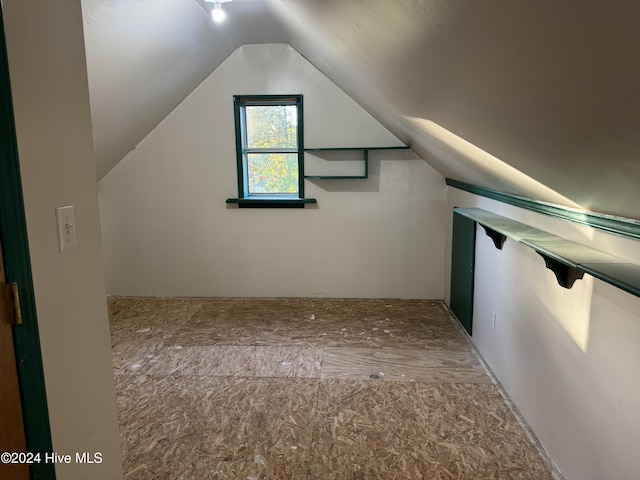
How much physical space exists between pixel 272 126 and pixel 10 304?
3555mm

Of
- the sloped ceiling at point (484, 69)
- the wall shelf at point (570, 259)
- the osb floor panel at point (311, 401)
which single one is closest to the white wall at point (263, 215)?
the osb floor panel at point (311, 401)

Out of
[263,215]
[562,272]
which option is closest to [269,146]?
[263,215]

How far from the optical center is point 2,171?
0.90 metres

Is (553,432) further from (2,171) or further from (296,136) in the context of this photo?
(296,136)

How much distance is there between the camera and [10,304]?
3.10 feet

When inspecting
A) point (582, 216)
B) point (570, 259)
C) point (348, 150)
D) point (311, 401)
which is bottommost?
point (311, 401)

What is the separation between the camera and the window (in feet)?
13.7

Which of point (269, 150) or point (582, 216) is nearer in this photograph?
point (582, 216)

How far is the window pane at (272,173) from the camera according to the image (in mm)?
4309

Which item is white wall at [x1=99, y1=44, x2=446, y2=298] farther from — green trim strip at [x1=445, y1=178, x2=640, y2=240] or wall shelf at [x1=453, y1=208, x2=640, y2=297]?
wall shelf at [x1=453, y1=208, x2=640, y2=297]

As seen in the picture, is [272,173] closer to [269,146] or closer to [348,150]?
[269,146]

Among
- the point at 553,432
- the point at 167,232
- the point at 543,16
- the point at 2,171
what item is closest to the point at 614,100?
the point at 543,16

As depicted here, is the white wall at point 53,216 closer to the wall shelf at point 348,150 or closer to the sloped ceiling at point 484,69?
the sloped ceiling at point 484,69

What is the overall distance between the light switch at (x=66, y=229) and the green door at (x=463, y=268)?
105 inches
